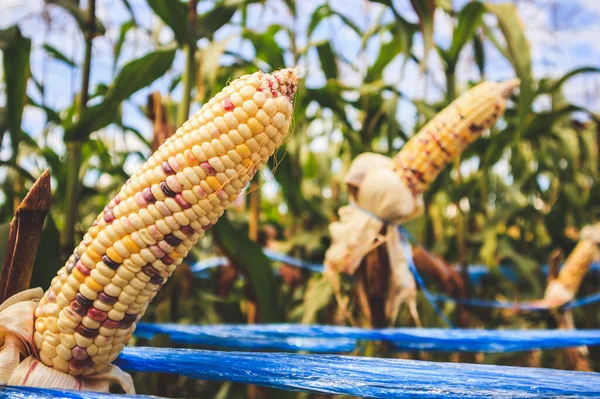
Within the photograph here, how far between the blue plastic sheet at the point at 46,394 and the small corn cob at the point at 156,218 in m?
0.10

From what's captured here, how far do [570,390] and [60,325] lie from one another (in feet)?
2.18

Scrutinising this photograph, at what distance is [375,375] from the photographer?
688 mm

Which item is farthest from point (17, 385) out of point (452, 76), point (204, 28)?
point (452, 76)

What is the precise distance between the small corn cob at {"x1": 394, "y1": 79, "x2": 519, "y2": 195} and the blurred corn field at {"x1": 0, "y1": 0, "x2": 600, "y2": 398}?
Answer: 134 millimetres

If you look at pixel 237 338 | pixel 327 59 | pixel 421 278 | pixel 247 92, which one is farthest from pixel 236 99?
pixel 327 59

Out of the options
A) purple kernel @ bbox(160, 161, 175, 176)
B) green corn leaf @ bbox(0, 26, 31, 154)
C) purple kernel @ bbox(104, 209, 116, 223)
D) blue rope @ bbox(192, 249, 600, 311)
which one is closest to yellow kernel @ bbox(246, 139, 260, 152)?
purple kernel @ bbox(160, 161, 175, 176)

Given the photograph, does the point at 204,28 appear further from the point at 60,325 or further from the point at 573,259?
the point at 573,259

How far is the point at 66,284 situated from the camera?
77cm

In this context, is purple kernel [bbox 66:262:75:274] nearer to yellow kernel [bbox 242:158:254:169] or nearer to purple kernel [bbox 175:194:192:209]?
purple kernel [bbox 175:194:192:209]

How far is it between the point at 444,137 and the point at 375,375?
969 millimetres

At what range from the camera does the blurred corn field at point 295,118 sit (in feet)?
4.88

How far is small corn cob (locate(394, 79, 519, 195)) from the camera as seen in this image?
1516 mm

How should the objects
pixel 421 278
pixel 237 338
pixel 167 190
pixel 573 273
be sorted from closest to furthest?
1. pixel 167 190
2. pixel 237 338
3. pixel 421 278
4. pixel 573 273

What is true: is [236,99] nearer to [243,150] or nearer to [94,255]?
[243,150]
